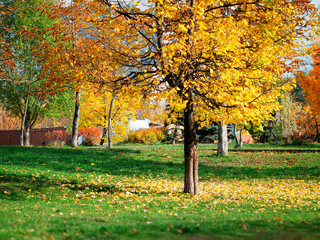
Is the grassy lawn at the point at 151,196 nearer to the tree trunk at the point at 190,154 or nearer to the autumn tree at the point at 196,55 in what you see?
the tree trunk at the point at 190,154

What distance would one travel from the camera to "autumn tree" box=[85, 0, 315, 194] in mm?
7625

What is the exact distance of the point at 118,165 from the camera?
45.9ft

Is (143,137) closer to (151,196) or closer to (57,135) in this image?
(57,135)

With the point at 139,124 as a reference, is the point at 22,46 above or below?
above

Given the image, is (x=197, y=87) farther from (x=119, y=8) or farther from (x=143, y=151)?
(x=143, y=151)

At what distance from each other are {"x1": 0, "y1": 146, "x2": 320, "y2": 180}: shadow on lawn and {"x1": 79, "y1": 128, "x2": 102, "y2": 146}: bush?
38.9ft

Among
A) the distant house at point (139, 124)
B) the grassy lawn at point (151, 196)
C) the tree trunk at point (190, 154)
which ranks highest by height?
the distant house at point (139, 124)

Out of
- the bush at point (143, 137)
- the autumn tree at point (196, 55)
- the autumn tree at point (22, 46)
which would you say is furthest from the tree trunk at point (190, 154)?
the bush at point (143, 137)

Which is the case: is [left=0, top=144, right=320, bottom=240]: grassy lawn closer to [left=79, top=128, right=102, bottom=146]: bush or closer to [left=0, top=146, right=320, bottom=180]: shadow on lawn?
[left=0, top=146, right=320, bottom=180]: shadow on lawn

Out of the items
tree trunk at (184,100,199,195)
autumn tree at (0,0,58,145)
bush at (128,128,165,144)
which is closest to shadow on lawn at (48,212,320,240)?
tree trunk at (184,100,199,195)

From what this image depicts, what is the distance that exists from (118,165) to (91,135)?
47.5 feet

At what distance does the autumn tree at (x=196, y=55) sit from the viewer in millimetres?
7625

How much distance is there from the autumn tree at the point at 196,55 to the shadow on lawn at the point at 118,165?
4.71 m

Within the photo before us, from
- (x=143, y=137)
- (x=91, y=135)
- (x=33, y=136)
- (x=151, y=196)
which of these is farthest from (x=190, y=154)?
(x=143, y=137)
